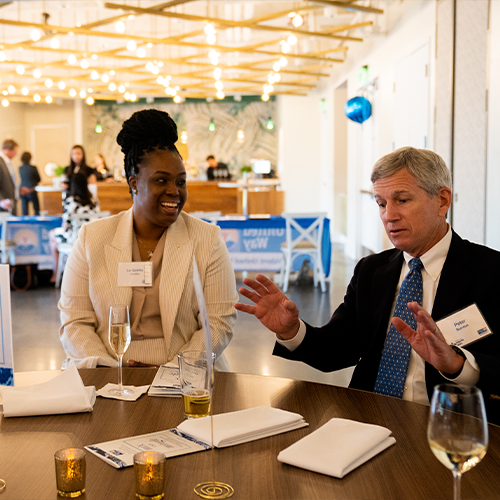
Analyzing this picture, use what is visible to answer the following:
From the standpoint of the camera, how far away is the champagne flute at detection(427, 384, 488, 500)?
32.2 inches

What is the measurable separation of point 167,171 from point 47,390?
1021mm

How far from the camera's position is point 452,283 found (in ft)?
5.74

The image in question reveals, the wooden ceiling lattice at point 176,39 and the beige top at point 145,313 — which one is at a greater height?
the wooden ceiling lattice at point 176,39

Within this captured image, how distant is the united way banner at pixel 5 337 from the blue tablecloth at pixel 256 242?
21.5 ft

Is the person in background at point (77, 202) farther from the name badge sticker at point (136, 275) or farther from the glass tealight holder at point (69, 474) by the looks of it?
the glass tealight holder at point (69, 474)

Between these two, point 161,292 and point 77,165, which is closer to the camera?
point 161,292

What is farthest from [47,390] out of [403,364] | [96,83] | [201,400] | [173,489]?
[96,83]

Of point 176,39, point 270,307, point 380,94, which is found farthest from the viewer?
point 380,94

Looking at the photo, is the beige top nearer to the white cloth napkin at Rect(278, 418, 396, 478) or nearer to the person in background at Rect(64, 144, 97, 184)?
the white cloth napkin at Rect(278, 418, 396, 478)

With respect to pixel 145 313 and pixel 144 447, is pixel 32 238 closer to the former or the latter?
pixel 145 313

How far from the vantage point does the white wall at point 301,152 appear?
50.8ft

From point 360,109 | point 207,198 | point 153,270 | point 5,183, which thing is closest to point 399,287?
point 153,270

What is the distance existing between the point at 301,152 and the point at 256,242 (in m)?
8.06

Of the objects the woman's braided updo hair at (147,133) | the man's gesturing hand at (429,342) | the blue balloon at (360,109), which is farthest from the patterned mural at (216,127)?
the man's gesturing hand at (429,342)
